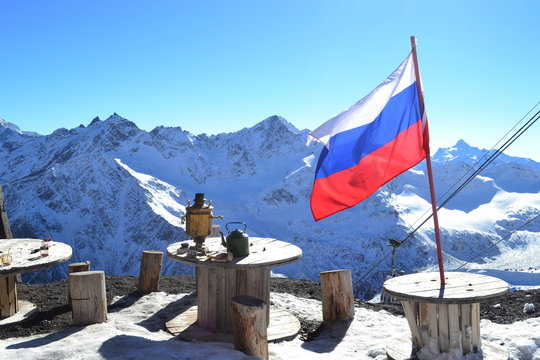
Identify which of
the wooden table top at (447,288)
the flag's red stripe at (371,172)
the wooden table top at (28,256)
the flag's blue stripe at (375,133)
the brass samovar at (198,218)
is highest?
the flag's blue stripe at (375,133)

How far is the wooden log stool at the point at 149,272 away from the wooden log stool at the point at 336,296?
3617 mm

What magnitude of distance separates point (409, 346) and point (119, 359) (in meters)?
3.61

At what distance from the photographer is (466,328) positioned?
5.30 m

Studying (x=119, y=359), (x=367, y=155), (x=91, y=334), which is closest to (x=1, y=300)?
(x=91, y=334)

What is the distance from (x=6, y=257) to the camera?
7203mm

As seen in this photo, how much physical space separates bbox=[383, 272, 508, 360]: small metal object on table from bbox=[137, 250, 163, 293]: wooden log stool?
5474mm

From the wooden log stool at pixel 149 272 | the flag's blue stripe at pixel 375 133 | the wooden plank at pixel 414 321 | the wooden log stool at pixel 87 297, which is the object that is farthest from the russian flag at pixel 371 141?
the wooden log stool at pixel 149 272

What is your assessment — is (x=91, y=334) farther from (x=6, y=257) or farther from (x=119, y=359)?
(x=6, y=257)

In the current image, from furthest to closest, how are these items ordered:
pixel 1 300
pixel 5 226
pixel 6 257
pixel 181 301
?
pixel 5 226
pixel 181 301
pixel 1 300
pixel 6 257

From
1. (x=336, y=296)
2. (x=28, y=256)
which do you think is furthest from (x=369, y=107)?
(x=28, y=256)

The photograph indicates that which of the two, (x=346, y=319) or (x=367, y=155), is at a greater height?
(x=367, y=155)

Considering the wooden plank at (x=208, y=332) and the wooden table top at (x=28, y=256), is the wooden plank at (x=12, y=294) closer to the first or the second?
the wooden table top at (x=28, y=256)

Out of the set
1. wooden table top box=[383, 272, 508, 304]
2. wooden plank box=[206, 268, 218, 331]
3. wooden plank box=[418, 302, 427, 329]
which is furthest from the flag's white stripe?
wooden plank box=[206, 268, 218, 331]

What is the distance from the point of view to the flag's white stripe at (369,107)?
5746 millimetres
